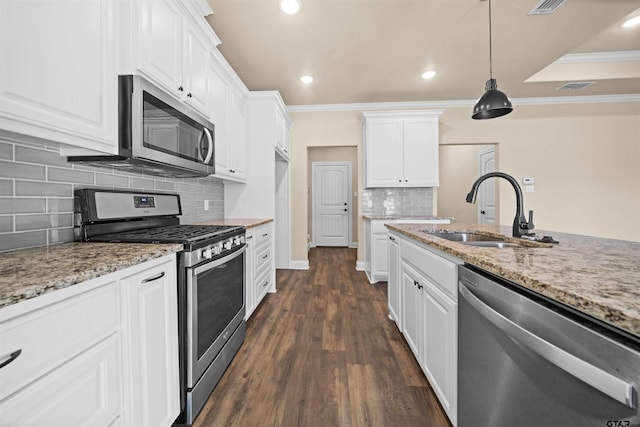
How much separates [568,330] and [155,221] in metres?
2.13

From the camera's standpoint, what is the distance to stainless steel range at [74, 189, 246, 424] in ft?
4.16

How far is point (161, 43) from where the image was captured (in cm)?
148

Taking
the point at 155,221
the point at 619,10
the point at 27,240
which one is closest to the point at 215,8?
the point at 155,221

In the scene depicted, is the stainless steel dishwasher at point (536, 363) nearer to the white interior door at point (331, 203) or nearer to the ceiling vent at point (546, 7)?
the ceiling vent at point (546, 7)

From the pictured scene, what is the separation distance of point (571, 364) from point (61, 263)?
A: 1.39 meters

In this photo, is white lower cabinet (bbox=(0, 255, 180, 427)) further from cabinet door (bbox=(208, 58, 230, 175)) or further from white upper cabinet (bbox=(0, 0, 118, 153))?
cabinet door (bbox=(208, 58, 230, 175))

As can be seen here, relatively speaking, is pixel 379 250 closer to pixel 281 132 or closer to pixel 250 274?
pixel 250 274

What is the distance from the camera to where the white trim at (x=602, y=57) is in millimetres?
3096

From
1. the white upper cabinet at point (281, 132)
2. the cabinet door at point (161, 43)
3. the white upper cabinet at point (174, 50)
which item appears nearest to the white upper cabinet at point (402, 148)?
the white upper cabinet at point (281, 132)

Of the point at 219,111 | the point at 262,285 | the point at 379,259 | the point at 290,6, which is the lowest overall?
the point at 262,285

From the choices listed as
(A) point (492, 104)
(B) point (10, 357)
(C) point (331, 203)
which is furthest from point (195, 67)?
(C) point (331, 203)

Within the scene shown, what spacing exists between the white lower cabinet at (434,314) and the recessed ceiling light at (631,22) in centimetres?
307

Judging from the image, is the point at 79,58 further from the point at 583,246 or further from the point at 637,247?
the point at 637,247

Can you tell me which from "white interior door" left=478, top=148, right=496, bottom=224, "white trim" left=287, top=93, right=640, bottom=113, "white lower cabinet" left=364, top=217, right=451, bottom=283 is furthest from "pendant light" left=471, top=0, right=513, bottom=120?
"white interior door" left=478, top=148, right=496, bottom=224
